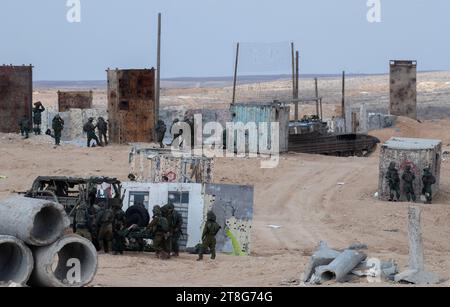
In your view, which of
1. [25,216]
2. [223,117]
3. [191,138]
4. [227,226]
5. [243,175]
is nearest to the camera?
[25,216]

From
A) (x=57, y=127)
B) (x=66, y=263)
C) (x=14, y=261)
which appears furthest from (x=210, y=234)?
(x=57, y=127)

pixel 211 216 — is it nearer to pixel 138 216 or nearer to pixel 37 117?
pixel 138 216

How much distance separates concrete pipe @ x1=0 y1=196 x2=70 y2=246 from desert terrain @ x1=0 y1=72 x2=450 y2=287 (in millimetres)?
1396

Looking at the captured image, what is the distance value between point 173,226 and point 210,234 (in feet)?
2.32

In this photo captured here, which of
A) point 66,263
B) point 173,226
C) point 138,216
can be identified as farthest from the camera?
point 138,216

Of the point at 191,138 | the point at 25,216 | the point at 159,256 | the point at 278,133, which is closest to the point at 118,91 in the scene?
the point at 191,138

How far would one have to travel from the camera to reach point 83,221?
68.2 ft

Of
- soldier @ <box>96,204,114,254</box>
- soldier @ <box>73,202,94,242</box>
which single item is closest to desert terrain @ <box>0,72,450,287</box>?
soldier @ <box>96,204,114,254</box>

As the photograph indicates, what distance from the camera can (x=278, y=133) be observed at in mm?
37438

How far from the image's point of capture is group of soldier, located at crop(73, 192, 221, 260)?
19955 millimetres

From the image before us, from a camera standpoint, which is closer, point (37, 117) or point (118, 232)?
point (118, 232)

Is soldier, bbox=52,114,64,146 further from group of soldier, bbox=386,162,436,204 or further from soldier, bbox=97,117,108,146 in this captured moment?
group of soldier, bbox=386,162,436,204
